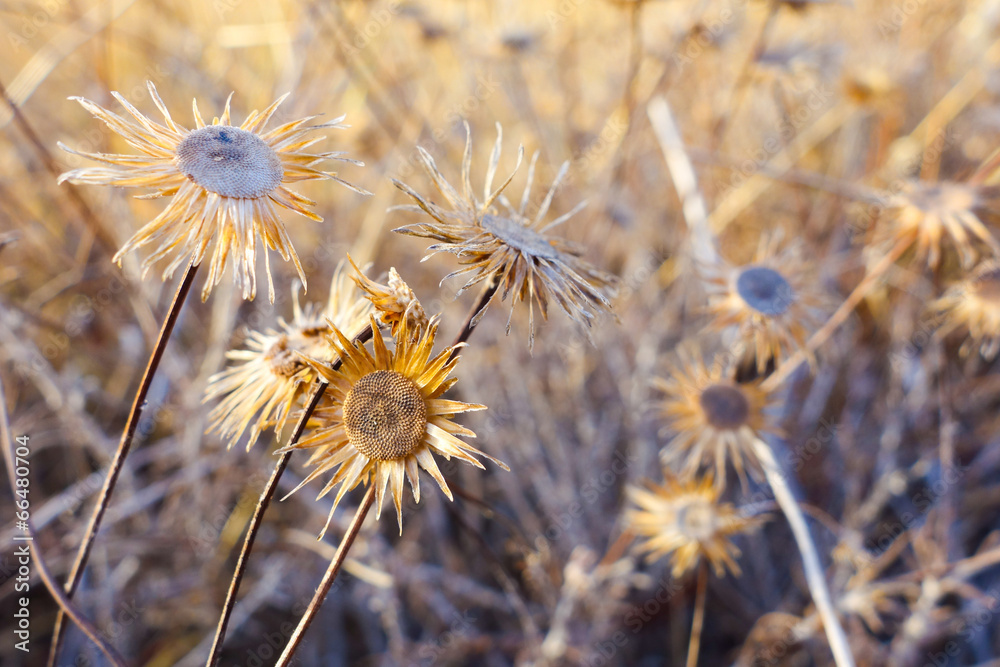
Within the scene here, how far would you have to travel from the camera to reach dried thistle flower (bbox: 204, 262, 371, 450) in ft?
4.50

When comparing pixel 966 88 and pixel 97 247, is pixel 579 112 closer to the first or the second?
pixel 966 88

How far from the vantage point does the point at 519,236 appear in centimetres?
144

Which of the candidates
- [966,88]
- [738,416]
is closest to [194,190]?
[738,416]

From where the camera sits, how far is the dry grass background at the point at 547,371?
8.63 ft

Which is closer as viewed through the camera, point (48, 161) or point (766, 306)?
point (766, 306)

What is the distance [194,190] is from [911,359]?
11.7 ft

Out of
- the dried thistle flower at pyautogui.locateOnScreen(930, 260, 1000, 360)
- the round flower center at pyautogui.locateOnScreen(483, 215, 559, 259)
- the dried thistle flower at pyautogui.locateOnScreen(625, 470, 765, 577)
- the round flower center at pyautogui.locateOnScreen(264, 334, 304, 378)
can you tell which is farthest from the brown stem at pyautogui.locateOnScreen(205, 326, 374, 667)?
the dried thistle flower at pyautogui.locateOnScreen(930, 260, 1000, 360)

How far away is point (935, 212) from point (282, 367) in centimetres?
236

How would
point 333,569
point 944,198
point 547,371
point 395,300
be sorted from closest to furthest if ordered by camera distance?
point 333,569 → point 395,300 → point 944,198 → point 547,371

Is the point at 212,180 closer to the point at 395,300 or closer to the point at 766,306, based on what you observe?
the point at 395,300

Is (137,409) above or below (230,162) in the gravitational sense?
below

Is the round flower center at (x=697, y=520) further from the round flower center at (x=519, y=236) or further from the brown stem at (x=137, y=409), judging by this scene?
the brown stem at (x=137, y=409)

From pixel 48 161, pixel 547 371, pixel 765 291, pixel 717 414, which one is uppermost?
pixel 547 371

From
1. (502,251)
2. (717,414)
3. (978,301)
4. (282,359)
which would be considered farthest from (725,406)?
(282,359)
